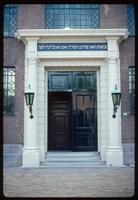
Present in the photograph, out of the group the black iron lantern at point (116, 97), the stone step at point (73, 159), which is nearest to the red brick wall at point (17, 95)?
the stone step at point (73, 159)

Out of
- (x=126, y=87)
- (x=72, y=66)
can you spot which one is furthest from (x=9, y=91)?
(x=126, y=87)

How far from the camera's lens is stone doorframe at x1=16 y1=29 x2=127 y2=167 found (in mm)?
13828

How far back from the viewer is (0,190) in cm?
381

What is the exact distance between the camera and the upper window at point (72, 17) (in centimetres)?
1470

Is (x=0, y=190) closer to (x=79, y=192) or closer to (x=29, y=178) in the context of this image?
(x=79, y=192)

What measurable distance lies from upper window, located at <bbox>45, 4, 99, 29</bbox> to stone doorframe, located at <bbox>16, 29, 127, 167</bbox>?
0.91 meters

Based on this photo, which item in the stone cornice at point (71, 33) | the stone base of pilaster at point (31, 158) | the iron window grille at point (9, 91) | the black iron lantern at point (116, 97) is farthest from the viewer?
the iron window grille at point (9, 91)

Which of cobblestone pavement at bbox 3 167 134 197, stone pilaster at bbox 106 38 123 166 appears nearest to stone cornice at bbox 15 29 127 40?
stone pilaster at bbox 106 38 123 166

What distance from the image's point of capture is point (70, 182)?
31.6 ft

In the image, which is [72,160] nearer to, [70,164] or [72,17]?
[70,164]

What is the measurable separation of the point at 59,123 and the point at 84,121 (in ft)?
4.64

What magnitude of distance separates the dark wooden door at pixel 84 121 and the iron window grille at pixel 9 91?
2.50 m

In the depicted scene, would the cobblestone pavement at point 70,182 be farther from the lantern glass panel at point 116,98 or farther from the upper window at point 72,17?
the upper window at point 72,17

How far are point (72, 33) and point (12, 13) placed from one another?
2.74 meters
